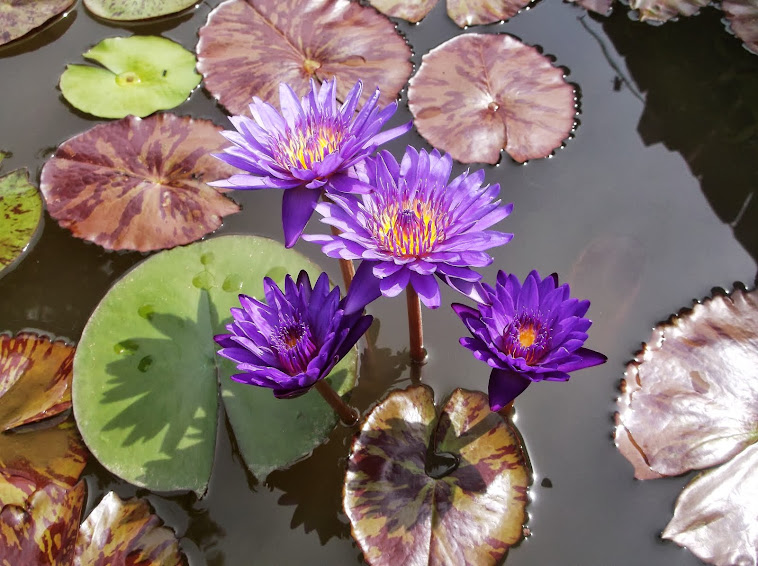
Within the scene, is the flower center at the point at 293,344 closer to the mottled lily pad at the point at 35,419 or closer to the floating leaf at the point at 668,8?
the mottled lily pad at the point at 35,419

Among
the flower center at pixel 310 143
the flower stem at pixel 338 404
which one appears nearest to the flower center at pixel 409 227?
the flower center at pixel 310 143

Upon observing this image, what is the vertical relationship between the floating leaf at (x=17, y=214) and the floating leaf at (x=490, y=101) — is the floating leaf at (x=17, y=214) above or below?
below

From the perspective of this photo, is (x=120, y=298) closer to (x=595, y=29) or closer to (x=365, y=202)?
(x=365, y=202)

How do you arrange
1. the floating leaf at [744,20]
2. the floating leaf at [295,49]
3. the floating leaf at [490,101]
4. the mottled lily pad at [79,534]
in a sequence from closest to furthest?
the mottled lily pad at [79,534] → the floating leaf at [490,101] → the floating leaf at [295,49] → the floating leaf at [744,20]

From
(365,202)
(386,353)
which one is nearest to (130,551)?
(386,353)

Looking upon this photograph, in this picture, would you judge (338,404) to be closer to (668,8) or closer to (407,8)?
(407,8)

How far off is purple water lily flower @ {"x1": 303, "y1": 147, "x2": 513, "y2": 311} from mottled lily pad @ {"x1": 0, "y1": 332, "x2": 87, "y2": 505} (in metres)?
1.05

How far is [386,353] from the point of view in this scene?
6.64 ft

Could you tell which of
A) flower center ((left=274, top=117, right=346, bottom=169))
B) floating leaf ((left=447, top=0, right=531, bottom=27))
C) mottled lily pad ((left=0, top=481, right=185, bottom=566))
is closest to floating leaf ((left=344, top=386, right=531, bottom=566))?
mottled lily pad ((left=0, top=481, right=185, bottom=566))

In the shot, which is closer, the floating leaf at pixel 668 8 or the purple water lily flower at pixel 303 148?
the purple water lily flower at pixel 303 148

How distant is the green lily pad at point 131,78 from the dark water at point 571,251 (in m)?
0.09

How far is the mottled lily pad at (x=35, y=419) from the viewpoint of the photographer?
5.76 feet

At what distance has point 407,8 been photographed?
2809 mm

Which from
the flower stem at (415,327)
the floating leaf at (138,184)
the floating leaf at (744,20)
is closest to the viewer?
the flower stem at (415,327)
